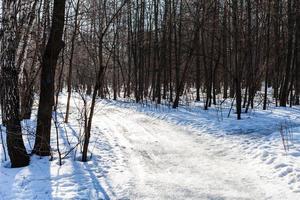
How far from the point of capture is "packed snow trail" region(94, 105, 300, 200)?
6109 mm

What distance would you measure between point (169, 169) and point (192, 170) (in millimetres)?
476

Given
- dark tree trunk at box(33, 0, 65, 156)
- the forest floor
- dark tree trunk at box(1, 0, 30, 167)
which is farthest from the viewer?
dark tree trunk at box(33, 0, 65, 156)

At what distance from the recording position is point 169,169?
7660 mm

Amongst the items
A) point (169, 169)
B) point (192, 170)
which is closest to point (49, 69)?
point (169, 169)

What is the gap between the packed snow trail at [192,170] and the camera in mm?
6109

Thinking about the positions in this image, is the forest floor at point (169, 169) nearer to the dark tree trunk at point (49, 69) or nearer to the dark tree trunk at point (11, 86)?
the dark tree trunk at point (11, 86)

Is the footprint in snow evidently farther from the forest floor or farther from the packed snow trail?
the packed snow trail

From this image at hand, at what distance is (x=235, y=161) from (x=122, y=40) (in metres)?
31.5

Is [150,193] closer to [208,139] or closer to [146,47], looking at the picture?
[208,139]

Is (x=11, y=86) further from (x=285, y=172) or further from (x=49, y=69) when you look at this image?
(x=285, y=172)

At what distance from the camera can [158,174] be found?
7.28m

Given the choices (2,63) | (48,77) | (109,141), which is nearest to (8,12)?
(2,63)

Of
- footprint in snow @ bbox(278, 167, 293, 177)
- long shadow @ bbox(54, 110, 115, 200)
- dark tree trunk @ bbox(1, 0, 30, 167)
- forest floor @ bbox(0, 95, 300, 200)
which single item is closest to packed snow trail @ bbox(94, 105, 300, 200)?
forest floor @ bbox(0, 95, 300, 200)

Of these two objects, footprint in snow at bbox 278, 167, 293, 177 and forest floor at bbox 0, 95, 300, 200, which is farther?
footprint in snow at bbox 278, 167, 293, 177
